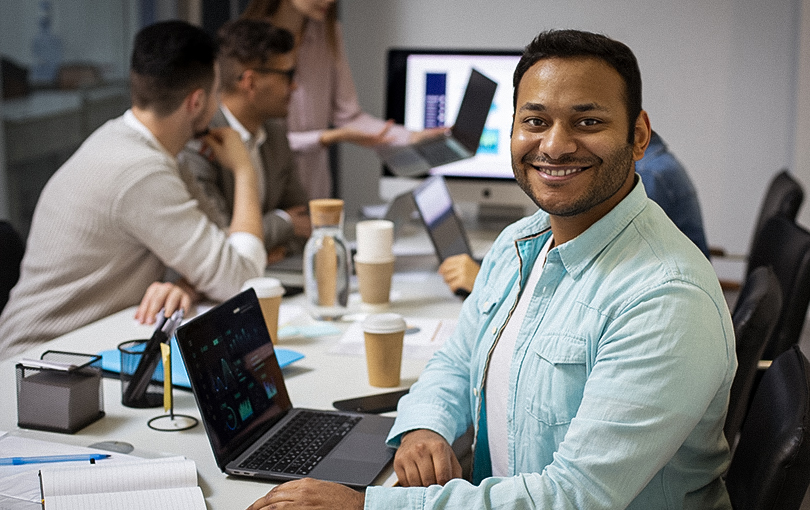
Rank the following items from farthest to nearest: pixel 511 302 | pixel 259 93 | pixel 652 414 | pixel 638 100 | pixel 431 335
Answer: pixel 259 93 < pixel 431 335 < pixel 511 302 < pixel 638 100 < pixel 652 414

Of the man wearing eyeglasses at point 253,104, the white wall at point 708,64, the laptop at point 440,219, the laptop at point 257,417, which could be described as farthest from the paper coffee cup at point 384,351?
the white wall at point 708,64

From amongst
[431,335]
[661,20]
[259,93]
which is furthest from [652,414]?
[661,20]

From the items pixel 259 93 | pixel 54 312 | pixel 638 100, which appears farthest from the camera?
pixel 259 93

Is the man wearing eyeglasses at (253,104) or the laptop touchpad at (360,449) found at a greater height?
the man wearing eyeglasses at (253,104)

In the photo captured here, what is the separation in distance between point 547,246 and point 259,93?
163 cm

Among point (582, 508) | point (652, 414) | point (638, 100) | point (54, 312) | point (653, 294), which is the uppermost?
point (638, 100)

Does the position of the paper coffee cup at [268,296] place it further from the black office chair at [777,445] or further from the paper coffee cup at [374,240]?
the black office chair at [777,445]

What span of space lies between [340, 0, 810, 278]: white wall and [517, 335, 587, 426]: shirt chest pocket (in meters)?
2.92

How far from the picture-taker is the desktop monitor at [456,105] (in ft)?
9.68

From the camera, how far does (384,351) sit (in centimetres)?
153

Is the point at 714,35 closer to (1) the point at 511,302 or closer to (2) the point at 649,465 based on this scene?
(1) the point at 511,302

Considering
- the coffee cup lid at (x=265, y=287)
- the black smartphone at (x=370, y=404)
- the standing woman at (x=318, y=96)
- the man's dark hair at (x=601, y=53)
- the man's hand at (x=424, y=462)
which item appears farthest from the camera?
the standing woman at (x=318, y=96)

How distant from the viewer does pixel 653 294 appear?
0.99 meters

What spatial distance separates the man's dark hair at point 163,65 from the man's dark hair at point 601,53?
4.11ft
